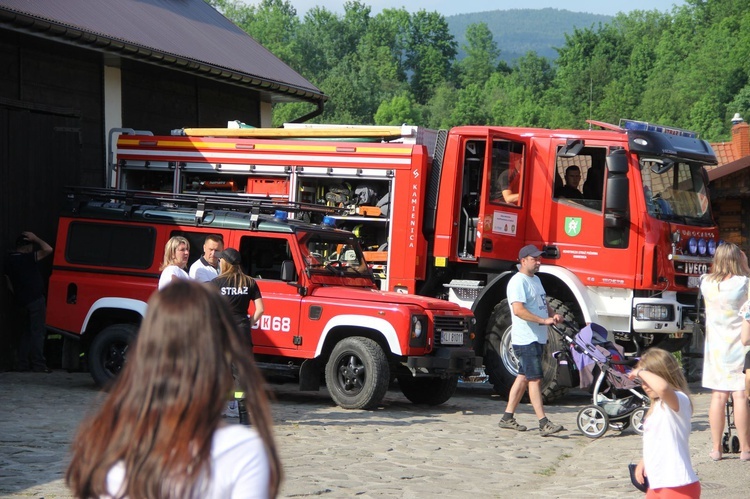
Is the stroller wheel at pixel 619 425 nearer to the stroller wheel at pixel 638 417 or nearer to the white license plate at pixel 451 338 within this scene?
the stroller wheel at pixel 638 417

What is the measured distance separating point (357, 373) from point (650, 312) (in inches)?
150

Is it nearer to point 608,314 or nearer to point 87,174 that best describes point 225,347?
point 608,314

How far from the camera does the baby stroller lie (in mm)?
11070

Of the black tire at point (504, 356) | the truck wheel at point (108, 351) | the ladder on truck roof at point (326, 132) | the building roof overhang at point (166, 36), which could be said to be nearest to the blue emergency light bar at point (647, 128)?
the black tire at point (504, 356)

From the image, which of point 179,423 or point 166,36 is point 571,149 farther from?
point 179,423

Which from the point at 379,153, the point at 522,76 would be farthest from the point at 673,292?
the point at 522,76

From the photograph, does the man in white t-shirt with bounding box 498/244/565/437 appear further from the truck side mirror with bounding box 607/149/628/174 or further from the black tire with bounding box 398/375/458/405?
the truck side mirror with bounding box 607/149/628/174

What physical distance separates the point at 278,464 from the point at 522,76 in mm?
140784

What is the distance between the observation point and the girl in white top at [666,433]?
5344mm

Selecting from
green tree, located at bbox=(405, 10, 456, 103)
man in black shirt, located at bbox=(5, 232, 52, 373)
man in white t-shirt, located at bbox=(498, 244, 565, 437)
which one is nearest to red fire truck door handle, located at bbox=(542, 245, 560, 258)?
man in white t-shirt, located at bbox=(498, 244, 565, 437)

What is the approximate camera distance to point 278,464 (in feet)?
8.40

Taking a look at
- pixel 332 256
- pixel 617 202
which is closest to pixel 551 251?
pixel 617 202

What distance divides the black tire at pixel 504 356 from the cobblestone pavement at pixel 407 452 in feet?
1.04

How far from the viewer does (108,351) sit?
12750mm
